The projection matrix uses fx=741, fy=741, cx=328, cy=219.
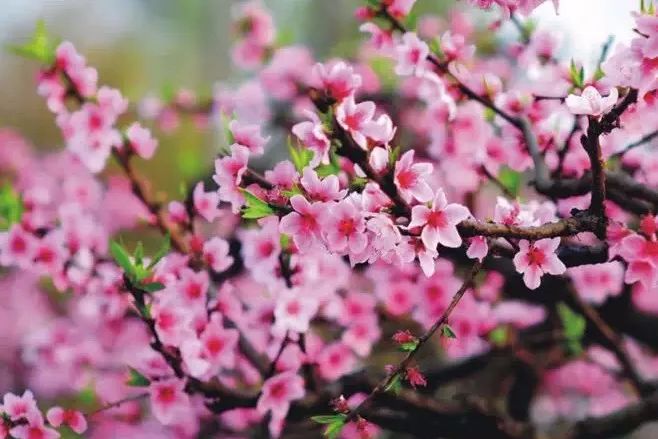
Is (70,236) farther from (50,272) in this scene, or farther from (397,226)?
(397,226)

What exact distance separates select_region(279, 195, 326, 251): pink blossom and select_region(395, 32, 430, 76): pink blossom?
3.02ft

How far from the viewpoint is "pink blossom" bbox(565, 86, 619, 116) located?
5.21 ft

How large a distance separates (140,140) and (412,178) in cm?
138

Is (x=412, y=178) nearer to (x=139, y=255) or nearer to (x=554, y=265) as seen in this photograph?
(x=554, y=265)

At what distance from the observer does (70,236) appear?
2.95 meters

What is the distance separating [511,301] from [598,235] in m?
2.26

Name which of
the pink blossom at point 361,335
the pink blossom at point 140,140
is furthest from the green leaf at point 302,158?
the pink blossom at point 361,335

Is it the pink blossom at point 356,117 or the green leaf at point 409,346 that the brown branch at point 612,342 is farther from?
the pink blossom at point 356,117

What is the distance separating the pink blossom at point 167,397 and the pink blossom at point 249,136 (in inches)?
33.0

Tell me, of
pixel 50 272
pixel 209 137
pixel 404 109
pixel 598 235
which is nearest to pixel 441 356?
pixel 404 109

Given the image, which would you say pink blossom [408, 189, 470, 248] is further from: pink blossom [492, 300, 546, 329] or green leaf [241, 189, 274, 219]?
pink blossom [492, 300, 546, 329]

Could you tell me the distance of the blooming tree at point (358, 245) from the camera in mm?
1670

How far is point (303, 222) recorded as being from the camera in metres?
1.66

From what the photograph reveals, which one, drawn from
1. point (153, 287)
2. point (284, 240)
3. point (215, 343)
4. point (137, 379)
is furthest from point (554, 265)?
point (137, 379)
